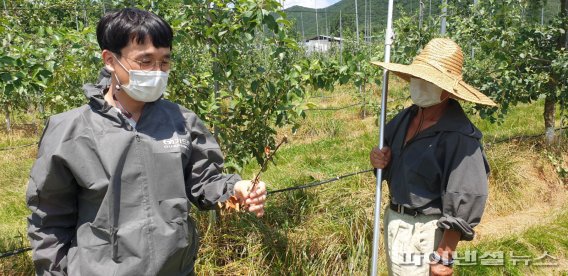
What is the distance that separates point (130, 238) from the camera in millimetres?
1369

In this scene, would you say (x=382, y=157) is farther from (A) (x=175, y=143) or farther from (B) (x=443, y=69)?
(A) (x=175, y=143)

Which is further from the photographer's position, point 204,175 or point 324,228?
point 324,228

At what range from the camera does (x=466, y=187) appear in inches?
73.4

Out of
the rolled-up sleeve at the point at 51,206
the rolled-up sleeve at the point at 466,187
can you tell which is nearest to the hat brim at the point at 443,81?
the rolled-up sleeve at the point at 466,187

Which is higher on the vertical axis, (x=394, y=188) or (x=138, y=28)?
(x=138, y=28)

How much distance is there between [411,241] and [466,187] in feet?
1.43

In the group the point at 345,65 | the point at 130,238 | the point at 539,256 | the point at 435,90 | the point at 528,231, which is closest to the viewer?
the point at 130,238

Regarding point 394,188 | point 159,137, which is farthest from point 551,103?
point 159,137

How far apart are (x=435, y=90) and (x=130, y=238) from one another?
4.90ft

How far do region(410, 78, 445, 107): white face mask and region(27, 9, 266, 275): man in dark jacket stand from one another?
1.02 metres

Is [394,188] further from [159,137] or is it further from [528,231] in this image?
[528,231]

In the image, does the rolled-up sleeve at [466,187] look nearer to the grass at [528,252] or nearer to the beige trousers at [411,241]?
the beige trousers at [411,241]

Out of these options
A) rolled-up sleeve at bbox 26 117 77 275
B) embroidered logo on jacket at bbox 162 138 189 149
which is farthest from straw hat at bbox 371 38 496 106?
rolled-up sleeve at bbox 26 117 77 275

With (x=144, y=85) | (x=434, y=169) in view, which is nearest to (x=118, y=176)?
(x=144, y=85)
